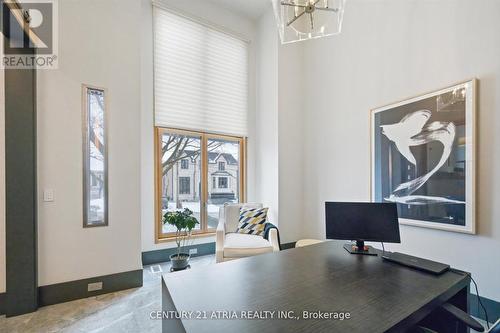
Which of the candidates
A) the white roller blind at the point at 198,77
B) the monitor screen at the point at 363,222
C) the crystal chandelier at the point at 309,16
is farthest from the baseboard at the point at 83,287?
the crystal chandelier at the point at 309,16

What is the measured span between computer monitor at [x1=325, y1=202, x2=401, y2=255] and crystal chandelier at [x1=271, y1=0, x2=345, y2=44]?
1363 mm

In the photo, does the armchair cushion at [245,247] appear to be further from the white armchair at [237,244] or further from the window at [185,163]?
the window at [185,163]

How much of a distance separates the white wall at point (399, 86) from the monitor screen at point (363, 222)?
3.67 ft

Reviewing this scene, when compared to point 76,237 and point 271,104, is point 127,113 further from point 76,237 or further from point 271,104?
point 271,104

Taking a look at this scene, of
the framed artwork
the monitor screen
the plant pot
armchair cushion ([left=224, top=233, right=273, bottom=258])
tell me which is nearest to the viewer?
the monitor screen

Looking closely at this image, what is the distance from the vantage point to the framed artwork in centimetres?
207

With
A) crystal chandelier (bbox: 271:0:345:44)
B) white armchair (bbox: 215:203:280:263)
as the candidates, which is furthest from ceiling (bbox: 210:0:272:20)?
white armchair (bbox: 215:203:280:263)

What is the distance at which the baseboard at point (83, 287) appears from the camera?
2.25 metres

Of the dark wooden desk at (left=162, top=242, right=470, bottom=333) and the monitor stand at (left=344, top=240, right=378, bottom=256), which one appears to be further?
the monitor stand at (left=344, top=240, right=378, bottom=256)

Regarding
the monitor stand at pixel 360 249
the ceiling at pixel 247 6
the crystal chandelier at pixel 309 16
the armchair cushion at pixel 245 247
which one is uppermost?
the ceiling at pixel 247 6

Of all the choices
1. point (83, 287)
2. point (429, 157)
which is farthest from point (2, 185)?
point (429, 157)

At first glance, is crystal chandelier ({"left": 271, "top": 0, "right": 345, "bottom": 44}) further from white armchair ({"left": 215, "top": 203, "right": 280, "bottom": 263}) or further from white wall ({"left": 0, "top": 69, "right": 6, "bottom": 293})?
white wall ({"left": 0, "top": 69, "right": 6, "bottom": 293})

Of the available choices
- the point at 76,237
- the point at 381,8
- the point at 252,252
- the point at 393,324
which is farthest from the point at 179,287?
the point at 381,8

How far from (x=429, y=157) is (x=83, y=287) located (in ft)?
12.5
